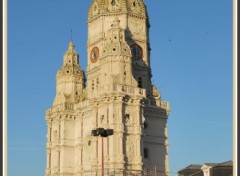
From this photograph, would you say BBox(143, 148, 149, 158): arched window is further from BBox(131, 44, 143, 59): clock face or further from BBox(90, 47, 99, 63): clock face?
BBox(90, 47, 99, 63): clock face

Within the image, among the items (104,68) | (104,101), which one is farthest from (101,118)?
(104,68)

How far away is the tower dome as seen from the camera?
267 ft

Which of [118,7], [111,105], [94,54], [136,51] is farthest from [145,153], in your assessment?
[118,7]

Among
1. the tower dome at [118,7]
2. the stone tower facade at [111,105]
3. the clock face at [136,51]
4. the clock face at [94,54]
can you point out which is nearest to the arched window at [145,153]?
the stone tower facade at [111,105]

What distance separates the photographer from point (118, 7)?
8150 cm

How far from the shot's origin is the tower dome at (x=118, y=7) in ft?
267

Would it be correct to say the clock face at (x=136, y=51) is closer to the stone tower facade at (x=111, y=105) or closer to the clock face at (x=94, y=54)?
the stone tower facade at (x=111, y=105)

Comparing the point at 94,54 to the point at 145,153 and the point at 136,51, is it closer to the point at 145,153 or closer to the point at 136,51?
the point at 136,51

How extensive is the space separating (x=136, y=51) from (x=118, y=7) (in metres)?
7.54

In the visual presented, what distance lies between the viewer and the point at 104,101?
71.7 metres

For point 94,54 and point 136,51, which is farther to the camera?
point 94,54

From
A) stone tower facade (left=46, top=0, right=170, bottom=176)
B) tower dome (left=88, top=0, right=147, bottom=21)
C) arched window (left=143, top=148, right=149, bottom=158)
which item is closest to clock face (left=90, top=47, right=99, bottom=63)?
stone tower facade (left=46, top=0, right=170, bottom=176)

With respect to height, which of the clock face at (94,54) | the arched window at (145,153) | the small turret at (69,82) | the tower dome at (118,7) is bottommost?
the arched window at (145,153)

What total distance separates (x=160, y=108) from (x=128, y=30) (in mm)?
13227
